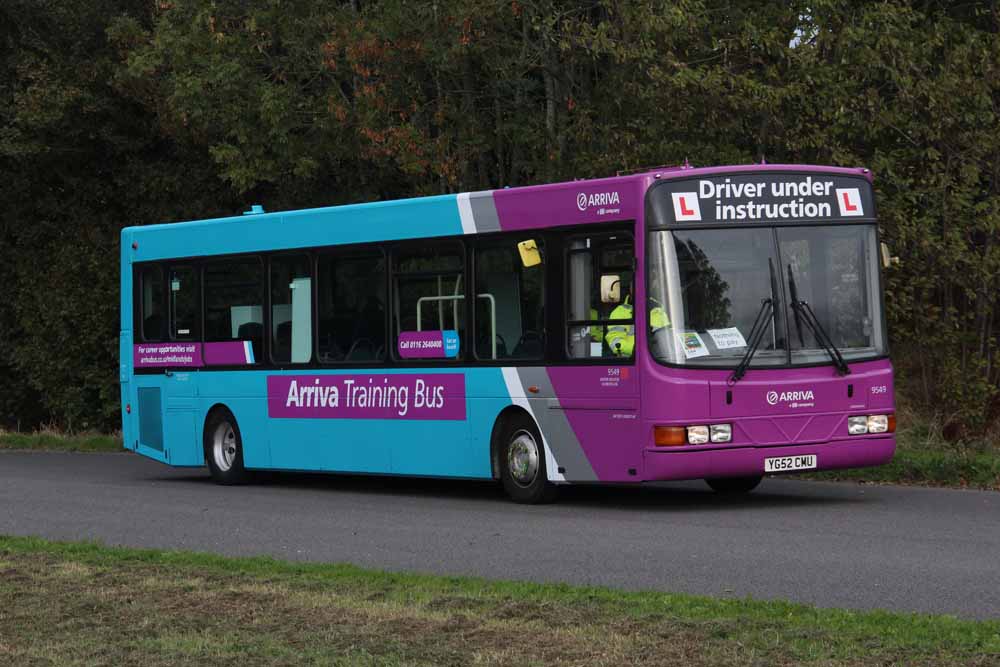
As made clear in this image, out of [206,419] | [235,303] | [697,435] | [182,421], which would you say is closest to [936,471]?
[697,435]

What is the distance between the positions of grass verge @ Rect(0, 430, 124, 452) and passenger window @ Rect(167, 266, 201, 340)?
7.85 m

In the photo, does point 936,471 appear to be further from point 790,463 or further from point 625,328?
point 625,328

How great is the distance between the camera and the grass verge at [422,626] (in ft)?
29.0

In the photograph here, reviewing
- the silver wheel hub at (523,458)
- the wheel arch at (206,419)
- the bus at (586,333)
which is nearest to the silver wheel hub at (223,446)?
the wheel arch at (206,419)

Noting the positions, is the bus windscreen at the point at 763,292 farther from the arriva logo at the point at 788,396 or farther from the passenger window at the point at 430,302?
the passenger window at the point at 430,302

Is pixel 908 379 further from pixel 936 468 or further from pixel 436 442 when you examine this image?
pixel 436 442

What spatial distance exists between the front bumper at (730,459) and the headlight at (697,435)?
3.3 inches

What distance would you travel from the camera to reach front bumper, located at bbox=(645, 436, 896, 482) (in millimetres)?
16422

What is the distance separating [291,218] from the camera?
21078 mm

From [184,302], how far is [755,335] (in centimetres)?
859

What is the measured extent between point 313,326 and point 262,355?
1.05 meters

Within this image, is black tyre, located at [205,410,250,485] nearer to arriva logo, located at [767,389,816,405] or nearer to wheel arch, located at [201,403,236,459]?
wheel arch, located at [201,403,236,459]

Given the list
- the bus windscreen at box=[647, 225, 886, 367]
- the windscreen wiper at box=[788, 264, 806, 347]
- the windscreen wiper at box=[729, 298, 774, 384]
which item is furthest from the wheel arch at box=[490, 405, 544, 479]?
the windscreen wiper at box=[788, 264, 806, 347]

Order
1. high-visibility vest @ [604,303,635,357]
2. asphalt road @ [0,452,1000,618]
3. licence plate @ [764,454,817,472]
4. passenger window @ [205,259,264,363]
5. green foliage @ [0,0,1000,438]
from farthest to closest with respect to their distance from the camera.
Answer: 1. green foliage @ [0,0,1000,438]
2. passenger window @ [205,259,264,363]
3. high-visibility vest @ [604,303,635,357]
4. licence plate @ [764,454,817,472]
5. asphalt road @ [0,452,1000,618]
